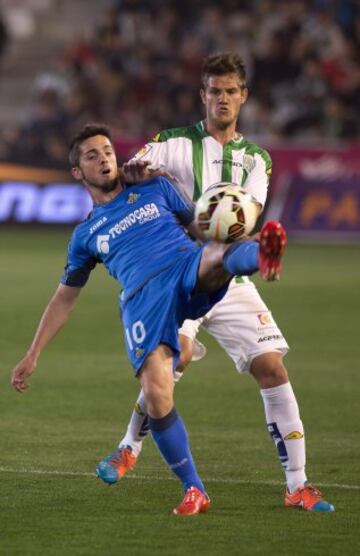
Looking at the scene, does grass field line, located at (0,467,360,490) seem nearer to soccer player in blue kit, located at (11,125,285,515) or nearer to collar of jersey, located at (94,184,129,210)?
soccer player in blue kit, located at (11,125,285,515)

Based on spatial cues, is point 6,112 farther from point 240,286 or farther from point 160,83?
point 240,286

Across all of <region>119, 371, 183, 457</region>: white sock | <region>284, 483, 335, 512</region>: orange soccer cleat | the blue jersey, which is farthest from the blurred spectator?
<region>284, 483, 335, 512</region>: orange soccer cleat

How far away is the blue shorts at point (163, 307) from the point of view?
6.79 meters

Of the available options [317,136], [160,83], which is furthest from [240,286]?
[160,83]

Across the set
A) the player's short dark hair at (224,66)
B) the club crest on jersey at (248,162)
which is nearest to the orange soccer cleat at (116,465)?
the club crest on jersey at (248,162)

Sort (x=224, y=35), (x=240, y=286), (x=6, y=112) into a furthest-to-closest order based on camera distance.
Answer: (x=6, y=112) → (x=224, y=35) → (x=240, y=286)

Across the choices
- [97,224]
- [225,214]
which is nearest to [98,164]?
[97,224]

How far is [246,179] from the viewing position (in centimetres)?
756

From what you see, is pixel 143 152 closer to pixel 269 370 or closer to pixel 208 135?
pixel 208 135

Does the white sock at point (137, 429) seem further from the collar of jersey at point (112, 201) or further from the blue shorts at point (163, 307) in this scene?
the collar of jersey at point (112, 201)

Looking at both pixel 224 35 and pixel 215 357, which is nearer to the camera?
pixel 215 357

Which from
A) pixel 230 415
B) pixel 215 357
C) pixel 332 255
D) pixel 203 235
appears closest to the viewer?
pixel 203 235

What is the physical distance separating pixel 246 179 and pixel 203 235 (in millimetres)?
663

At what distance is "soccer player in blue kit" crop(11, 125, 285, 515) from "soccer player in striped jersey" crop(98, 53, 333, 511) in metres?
0.19
